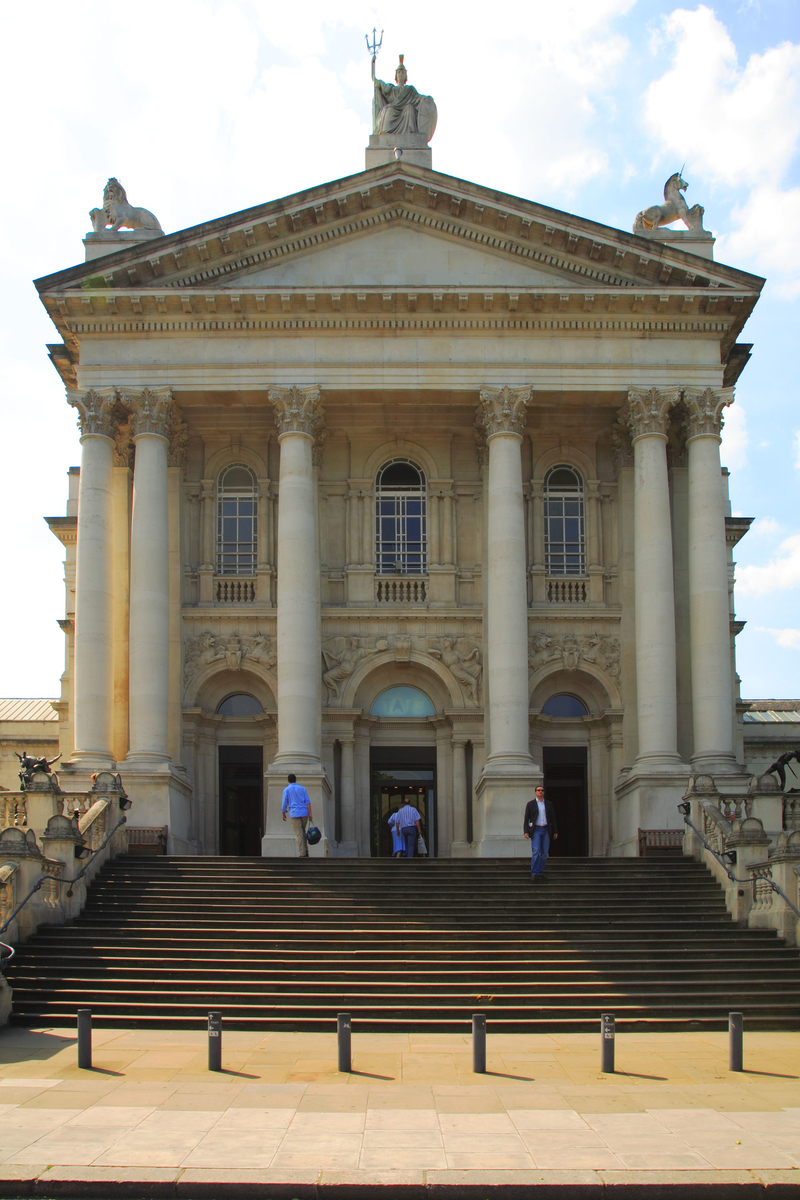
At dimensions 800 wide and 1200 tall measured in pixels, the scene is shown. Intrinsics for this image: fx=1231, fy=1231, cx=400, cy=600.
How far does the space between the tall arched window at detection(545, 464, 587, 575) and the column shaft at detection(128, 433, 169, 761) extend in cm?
1000

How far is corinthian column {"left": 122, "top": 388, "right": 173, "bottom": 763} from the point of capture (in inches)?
1113

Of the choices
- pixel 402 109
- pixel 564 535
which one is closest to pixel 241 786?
pixel 564 535

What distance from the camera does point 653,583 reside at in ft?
95.2

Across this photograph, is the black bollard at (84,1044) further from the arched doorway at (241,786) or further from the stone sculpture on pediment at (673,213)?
the stone sculpture on pediment at (673,213)

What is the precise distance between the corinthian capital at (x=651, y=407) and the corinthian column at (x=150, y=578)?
1124 cm

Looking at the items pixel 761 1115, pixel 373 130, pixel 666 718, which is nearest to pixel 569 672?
pixel 666 718

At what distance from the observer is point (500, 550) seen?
29.3m

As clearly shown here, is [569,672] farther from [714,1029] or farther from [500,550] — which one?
[714,1029]

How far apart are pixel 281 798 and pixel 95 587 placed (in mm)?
6717

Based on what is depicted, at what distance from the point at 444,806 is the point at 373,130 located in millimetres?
18031

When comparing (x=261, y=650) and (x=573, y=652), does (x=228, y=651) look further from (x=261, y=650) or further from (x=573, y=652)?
(x=573, y=652)

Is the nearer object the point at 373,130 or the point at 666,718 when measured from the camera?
the point at 666,718

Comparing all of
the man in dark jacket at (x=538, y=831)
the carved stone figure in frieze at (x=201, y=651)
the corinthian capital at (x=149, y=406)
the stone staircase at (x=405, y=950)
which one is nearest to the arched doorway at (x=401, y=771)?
the carved stone figure in frieze at (x=201, y=651)

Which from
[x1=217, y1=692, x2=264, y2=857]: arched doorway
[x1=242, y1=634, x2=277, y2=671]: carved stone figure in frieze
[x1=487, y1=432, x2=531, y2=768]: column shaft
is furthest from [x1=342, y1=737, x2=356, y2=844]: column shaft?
[x1=487, y1=432, x2=531, y2=768]: column shaft
